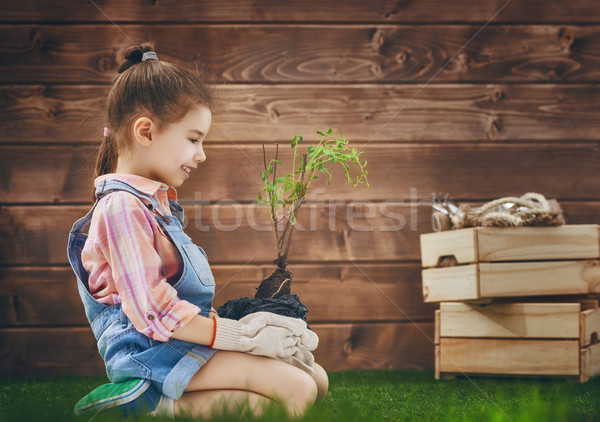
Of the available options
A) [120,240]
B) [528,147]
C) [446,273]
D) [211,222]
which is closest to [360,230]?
[446,273]

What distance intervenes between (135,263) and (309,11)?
156 centimetres

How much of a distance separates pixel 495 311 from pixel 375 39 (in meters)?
1.19

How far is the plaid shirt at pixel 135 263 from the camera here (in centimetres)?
122

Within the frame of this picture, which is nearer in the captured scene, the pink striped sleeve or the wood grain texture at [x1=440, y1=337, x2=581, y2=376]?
the pink striped sleeve


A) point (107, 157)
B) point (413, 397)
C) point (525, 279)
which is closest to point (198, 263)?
point (107, 157)

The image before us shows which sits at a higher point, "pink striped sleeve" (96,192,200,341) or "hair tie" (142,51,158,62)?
"hair tie" (142,51,158,62)

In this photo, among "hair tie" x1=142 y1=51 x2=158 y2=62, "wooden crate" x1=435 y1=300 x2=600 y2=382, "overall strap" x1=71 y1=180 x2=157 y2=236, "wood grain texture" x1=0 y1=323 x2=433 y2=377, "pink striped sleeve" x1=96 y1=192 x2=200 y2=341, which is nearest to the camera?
"pink striped sleeve" x1=96 y1=192 x2=200 y2=341

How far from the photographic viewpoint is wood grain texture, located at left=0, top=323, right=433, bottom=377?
234 centimetres

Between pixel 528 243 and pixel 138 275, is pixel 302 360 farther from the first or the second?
pixel 528 243

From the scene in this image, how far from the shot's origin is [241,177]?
2402mm

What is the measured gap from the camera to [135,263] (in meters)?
1.23

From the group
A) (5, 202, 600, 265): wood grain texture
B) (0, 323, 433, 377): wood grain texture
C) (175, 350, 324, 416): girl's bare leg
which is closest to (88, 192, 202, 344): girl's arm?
(175, 350, 324, 416): girl's bare leg

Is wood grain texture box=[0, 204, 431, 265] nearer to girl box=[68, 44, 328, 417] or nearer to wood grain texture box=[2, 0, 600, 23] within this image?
wood grain texture box=[2, 0, 600, 23]

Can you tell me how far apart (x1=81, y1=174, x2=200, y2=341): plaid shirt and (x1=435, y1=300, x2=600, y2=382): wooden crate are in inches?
49.0
